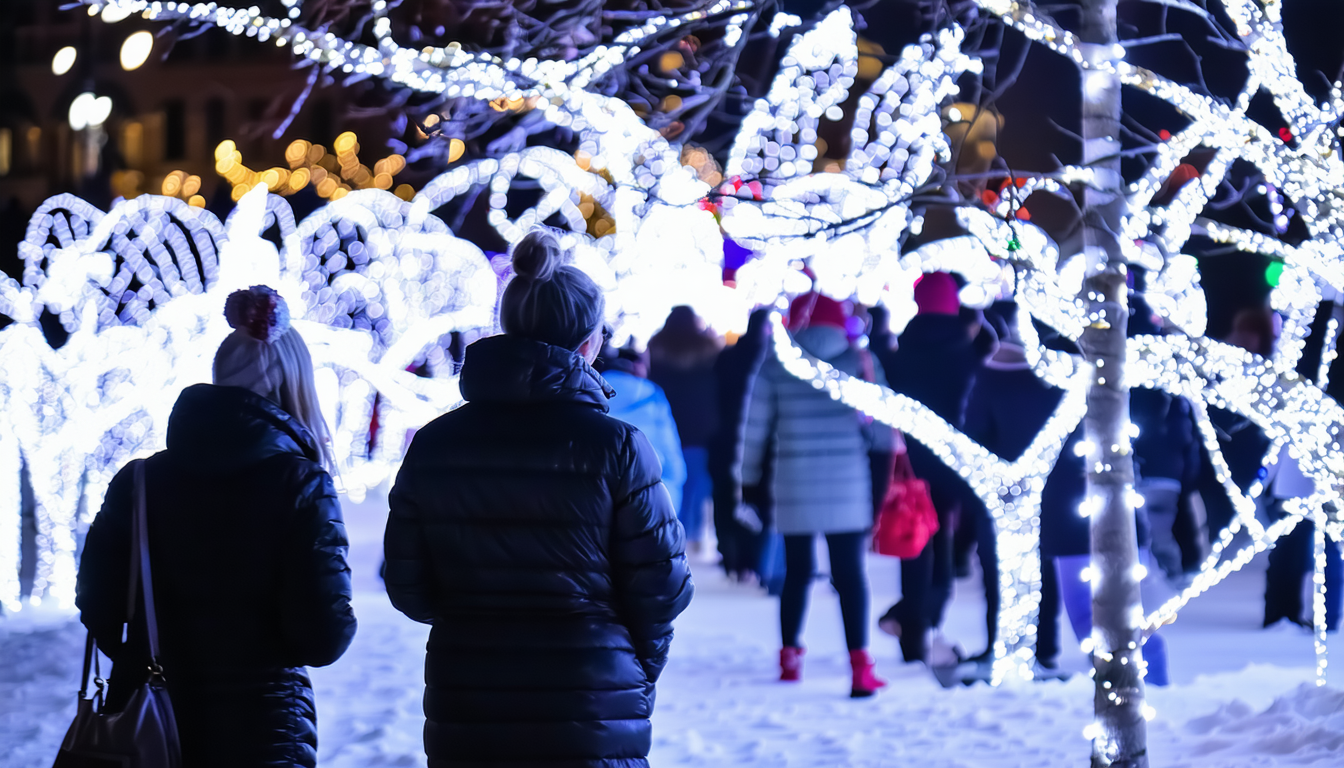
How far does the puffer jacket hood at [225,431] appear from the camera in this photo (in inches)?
126

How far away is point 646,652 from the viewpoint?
125 inches

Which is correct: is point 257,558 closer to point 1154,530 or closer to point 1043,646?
point 1043,646

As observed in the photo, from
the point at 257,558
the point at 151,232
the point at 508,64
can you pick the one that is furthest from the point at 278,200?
the point at 257,558

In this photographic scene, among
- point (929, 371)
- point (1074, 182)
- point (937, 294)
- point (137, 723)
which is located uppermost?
point (1074, 182)

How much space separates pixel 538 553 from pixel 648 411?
385cm

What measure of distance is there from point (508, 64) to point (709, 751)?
8.68 ft

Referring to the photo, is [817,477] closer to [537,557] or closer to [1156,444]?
[1156,444]

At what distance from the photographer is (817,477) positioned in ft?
22.2

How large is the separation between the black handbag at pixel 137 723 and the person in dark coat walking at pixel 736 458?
6.15m

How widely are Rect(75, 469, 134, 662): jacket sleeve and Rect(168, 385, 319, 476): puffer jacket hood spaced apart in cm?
17

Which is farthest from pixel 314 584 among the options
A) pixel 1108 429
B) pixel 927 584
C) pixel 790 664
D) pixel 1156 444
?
pixel 1156 444

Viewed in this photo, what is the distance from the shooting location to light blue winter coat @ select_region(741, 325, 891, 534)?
265 inches

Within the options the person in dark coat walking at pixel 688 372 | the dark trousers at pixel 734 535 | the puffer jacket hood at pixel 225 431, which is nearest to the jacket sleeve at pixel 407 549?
the puffer jacket hood at pixel 225 431

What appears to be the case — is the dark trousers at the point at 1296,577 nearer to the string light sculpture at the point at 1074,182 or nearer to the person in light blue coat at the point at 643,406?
the string light sculpture at the point at 1074,182
